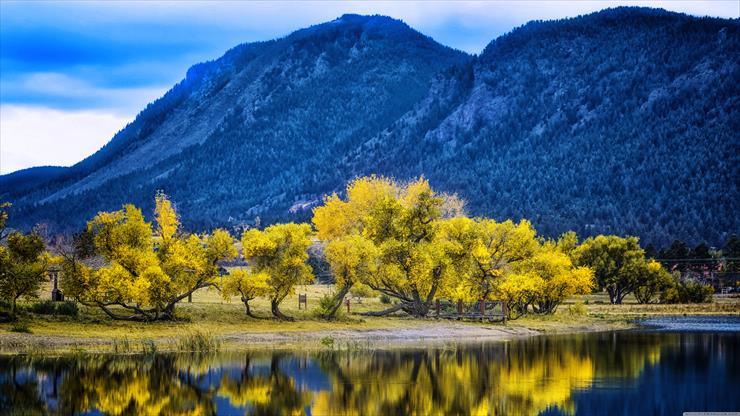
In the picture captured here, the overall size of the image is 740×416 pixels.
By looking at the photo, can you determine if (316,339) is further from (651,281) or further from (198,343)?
(651,281)

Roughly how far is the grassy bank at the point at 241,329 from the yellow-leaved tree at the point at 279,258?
2.24 metres

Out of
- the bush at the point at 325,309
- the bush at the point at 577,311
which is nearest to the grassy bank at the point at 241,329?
the bush at the point at 325,309

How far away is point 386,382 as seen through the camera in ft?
148

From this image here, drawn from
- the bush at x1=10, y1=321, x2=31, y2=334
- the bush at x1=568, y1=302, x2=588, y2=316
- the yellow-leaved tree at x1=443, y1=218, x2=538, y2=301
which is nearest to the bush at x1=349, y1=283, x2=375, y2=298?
the yellow-leaved tree at x1=443, y1=218, x2=538, y2=301

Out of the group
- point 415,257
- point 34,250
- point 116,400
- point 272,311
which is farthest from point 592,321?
point 116,400

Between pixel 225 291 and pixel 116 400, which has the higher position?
pixel 225 291

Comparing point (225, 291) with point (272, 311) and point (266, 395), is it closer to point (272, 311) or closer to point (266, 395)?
point (272, 311)

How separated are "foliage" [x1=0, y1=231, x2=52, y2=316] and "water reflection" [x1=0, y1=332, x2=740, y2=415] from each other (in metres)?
8.93

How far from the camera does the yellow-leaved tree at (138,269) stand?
197 ft

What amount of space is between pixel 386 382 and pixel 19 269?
24529 mm

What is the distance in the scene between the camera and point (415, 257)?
73938 millimetres

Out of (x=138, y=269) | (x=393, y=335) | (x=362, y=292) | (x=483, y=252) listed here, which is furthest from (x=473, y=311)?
(x=138, y=269)

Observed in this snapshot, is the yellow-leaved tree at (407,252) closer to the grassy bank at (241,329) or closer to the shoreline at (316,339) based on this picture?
the grassy bank at (241,329)

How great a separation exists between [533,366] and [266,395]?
15.2 meters
